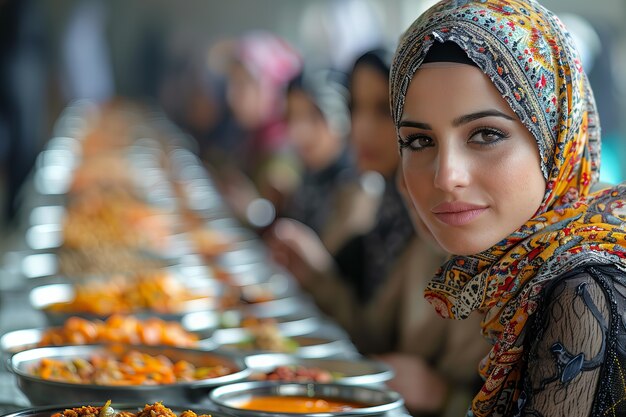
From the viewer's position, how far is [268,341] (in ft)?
7.71

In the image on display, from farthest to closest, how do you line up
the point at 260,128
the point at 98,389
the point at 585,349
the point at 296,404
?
the point at 260,128 < the point at 296,404 < the point at 98,389 < the point at 585,349

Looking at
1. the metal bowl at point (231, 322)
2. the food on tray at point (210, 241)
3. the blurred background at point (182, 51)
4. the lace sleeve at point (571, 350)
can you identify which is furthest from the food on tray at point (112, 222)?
the lace sleeve at point (571, 350)

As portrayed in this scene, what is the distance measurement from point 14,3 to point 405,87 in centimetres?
613

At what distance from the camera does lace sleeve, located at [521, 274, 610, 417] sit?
1240mm

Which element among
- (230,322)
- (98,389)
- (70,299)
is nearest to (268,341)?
(230,322)

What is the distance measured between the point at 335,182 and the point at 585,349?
3.58 meters

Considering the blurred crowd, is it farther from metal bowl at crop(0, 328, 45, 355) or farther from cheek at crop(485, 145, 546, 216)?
metal bowl at crop(0, 328, 45, 355)

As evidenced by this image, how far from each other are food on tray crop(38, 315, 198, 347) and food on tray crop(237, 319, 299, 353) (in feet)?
0.45

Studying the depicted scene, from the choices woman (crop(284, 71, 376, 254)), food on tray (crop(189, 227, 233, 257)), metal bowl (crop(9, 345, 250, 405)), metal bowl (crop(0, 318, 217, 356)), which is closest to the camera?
metal bowl (crop(9, 345, 250, 405))

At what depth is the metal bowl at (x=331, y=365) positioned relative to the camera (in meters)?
2.04

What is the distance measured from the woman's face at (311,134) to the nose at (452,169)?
354 centimetres

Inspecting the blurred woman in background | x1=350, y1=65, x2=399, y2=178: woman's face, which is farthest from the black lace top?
the blurred woman in background

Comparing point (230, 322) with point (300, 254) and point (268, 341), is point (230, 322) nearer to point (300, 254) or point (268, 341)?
point (268, 341)

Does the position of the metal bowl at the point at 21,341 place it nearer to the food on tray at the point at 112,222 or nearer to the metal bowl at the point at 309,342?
the metal bowl at the point at 309,342
